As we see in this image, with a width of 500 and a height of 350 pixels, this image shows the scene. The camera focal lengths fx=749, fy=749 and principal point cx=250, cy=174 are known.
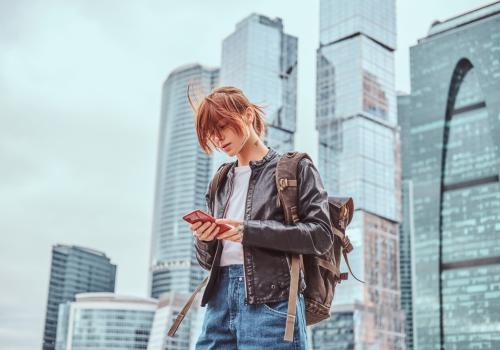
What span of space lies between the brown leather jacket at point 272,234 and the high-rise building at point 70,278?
117m

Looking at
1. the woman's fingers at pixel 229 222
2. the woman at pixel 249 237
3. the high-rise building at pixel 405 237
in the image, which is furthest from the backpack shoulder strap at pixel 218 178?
the high-rise building at pixel 405 237

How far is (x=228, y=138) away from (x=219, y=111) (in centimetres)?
10

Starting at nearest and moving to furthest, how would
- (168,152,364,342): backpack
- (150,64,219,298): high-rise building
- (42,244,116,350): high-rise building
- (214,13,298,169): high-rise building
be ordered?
1. (168,152,364,342): backpack
2. (42,244,116,350): high-rise building
3. (214,13,298,169): high-rise building
4. (150,64,219,298): high-rise building

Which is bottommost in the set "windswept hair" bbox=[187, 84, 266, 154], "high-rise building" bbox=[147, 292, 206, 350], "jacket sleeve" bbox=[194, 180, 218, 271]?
"jacket sleeve" bbox=[194, 180, 218, 271]

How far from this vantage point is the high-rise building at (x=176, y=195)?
131 metres

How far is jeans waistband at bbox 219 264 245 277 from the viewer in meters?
2.31

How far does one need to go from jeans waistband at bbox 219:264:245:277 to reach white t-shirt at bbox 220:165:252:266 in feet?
0.04

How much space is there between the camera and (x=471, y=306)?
79688 mm

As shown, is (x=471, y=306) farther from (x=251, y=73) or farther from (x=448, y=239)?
(x=251, y=73)

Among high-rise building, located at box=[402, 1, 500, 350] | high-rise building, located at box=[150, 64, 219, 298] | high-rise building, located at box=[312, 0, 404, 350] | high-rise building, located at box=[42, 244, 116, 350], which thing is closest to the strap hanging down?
high-rise building, located at box=[402, 1, 500, 350]

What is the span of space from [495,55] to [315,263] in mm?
90871

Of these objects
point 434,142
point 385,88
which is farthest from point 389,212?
point 434,142

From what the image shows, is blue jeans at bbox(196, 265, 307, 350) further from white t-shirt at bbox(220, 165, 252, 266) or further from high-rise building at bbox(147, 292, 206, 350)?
high-rise building at bbox(147, 292, 206, 350)

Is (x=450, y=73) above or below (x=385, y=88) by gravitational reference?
below
